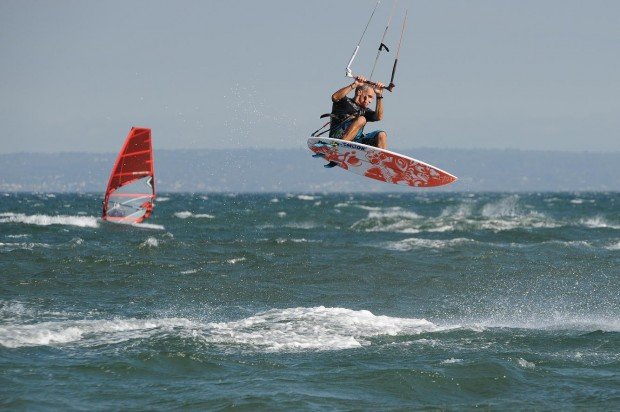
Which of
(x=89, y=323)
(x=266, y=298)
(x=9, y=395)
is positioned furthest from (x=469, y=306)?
(x=9, y=395)

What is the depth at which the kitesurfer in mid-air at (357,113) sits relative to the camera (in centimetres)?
1579

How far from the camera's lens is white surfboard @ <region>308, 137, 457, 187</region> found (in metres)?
16.5

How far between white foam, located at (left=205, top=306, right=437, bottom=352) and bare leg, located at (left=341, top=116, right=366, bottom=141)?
Answer: 335 cm

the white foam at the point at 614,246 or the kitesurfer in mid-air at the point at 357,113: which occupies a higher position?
the kitesurfer in mid-air at the point at 357,113

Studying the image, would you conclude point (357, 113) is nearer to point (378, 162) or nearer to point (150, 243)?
point (378, 162)

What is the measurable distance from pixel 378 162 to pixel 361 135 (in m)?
0.60

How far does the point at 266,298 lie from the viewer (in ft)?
68.3

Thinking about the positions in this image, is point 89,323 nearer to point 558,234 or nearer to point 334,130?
point 334,130

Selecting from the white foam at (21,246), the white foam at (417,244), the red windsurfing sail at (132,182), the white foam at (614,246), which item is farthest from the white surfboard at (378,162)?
the red windsurfing sail at (132,182)

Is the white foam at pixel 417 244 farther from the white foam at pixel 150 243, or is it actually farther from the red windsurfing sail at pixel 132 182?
the red windsurfing sail at pixel 132 182

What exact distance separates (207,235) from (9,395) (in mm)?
29607

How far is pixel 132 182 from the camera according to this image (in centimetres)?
4328

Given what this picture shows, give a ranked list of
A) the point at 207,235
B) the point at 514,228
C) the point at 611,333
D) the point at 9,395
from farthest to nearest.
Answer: the point at 514,228 → the point at 207,235 → the point at 611,333 → the point at 9,395

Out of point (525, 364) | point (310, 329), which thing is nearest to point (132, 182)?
point (310, 329)
